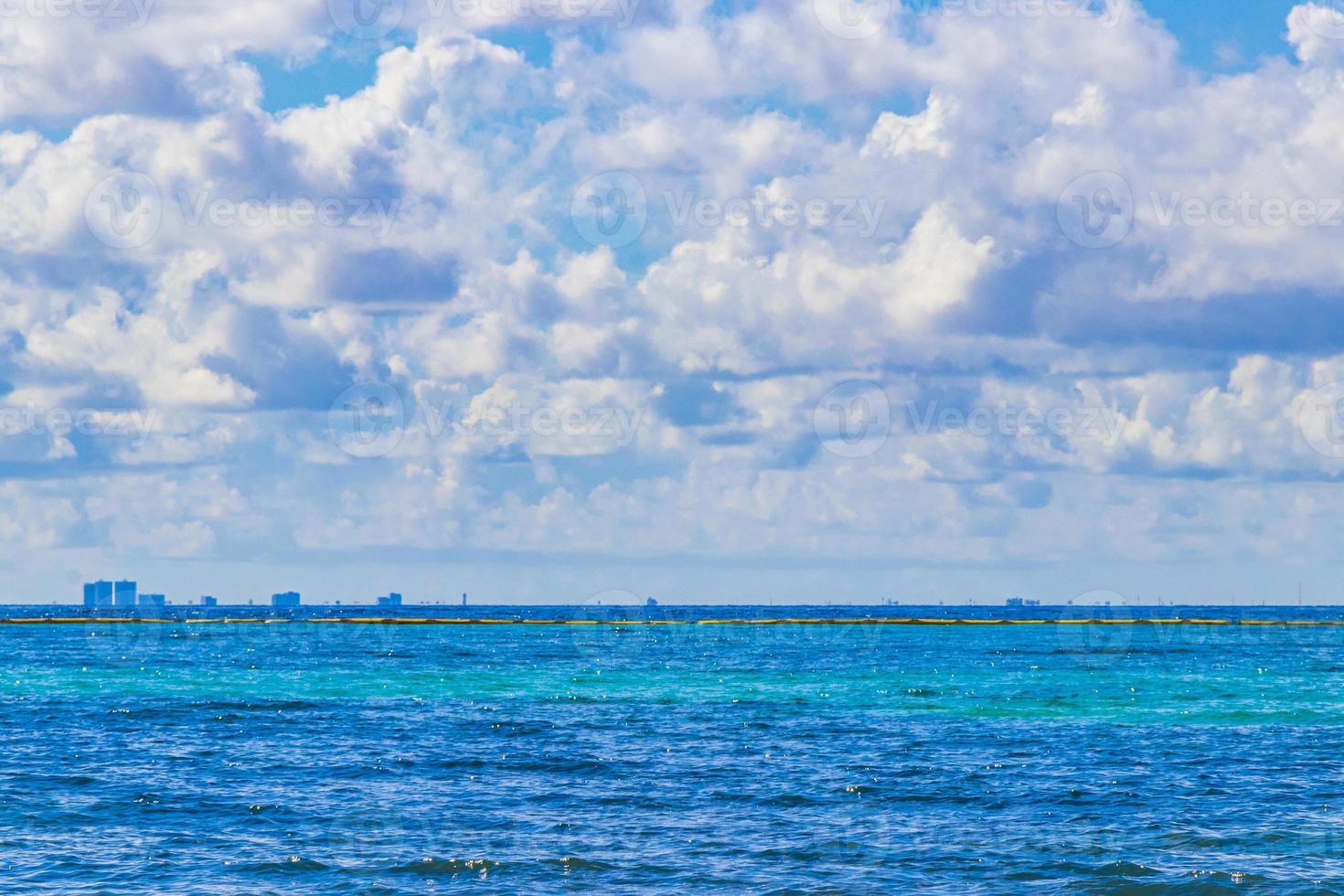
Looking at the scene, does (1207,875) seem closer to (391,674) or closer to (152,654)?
(391,674)

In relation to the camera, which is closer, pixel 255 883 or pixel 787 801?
pixel 255 883

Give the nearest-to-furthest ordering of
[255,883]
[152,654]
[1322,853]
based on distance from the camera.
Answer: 1. [255,883]
2. [1322,853]
3. [152,654]

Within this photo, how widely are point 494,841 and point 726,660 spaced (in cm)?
9566

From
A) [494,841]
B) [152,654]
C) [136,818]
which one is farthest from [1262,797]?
[152,654]

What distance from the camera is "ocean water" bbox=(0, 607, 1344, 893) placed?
3678 centimetres

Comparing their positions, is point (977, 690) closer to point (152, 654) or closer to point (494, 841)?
point (494, 841)

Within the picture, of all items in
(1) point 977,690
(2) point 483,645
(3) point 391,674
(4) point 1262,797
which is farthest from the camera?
(2) point 483,645

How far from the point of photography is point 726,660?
135125 mm

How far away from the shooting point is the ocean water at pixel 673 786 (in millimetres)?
36781

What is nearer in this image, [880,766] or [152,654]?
[880,766]

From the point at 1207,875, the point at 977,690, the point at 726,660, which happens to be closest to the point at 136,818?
the point at 1207,875

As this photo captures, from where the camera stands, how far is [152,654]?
479ft

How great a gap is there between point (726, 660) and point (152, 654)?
58.3m

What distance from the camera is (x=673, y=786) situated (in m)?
49.8
